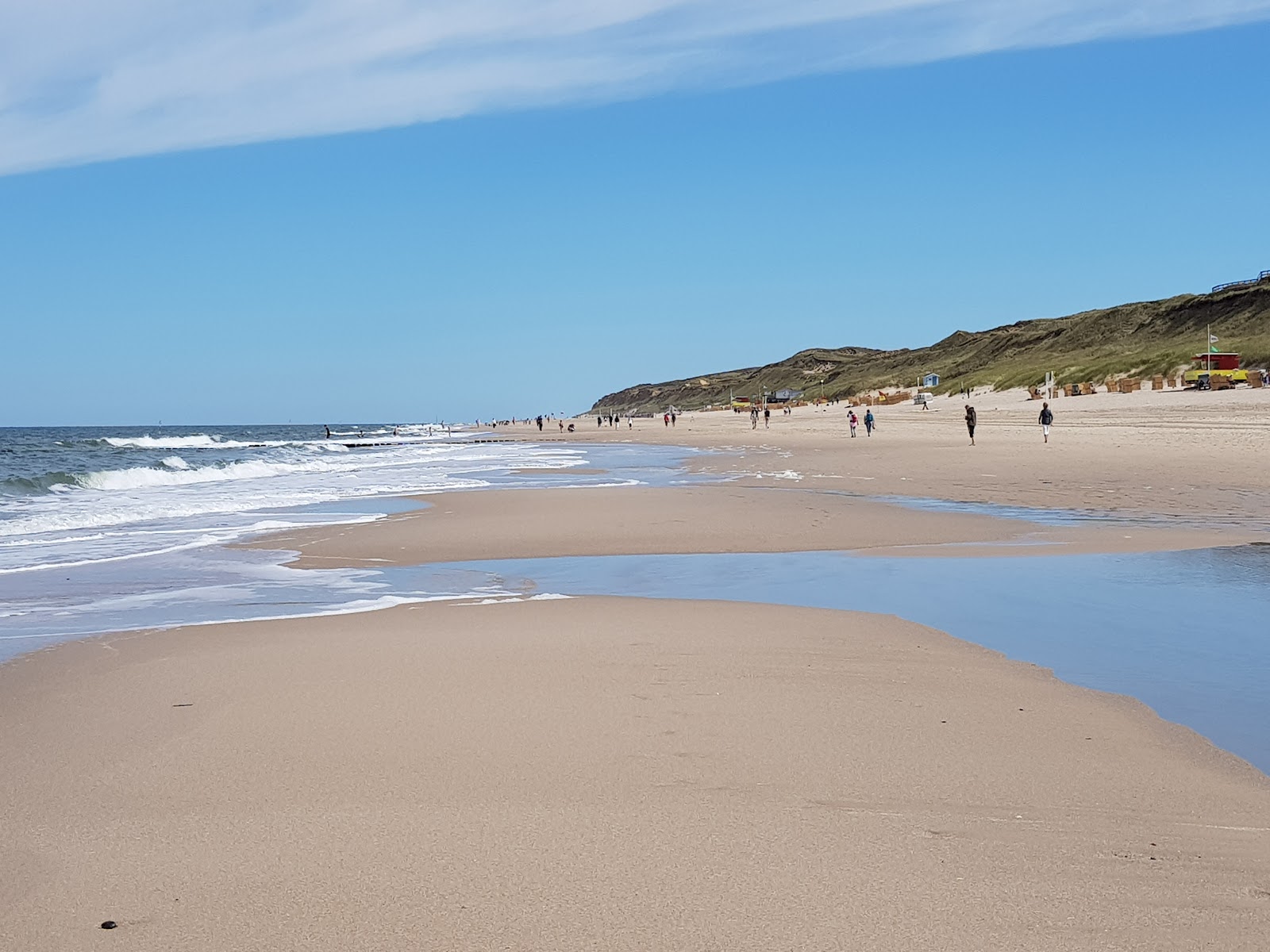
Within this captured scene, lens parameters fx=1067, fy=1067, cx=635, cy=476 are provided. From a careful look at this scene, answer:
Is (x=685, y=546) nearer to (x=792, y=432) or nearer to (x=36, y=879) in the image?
(x=36, y=879)

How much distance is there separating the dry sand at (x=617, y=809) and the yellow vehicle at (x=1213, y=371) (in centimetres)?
5688

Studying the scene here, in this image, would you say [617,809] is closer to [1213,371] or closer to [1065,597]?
[1065,597]

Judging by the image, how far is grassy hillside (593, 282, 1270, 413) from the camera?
79688mm

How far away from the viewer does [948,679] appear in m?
5.91

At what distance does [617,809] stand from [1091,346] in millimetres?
123110

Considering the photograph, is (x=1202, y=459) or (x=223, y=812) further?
(x=1202, y=459)

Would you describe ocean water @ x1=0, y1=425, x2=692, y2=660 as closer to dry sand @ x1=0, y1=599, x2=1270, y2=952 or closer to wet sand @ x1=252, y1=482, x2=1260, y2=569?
wet sand @ x1=252, y1=482, x2=1260, y2=569

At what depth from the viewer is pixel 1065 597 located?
855cm

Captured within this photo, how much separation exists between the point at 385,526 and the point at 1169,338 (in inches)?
4235

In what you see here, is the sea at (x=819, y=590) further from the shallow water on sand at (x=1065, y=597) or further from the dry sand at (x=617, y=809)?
the dry sand at (x=617, y=809)

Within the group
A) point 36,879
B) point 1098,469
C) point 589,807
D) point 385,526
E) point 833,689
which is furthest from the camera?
point 1098,469

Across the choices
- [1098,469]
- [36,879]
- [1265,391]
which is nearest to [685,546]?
[36,879]

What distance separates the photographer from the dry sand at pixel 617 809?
3.07 metres

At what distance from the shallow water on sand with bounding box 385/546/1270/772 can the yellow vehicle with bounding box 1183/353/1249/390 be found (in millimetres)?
50709
